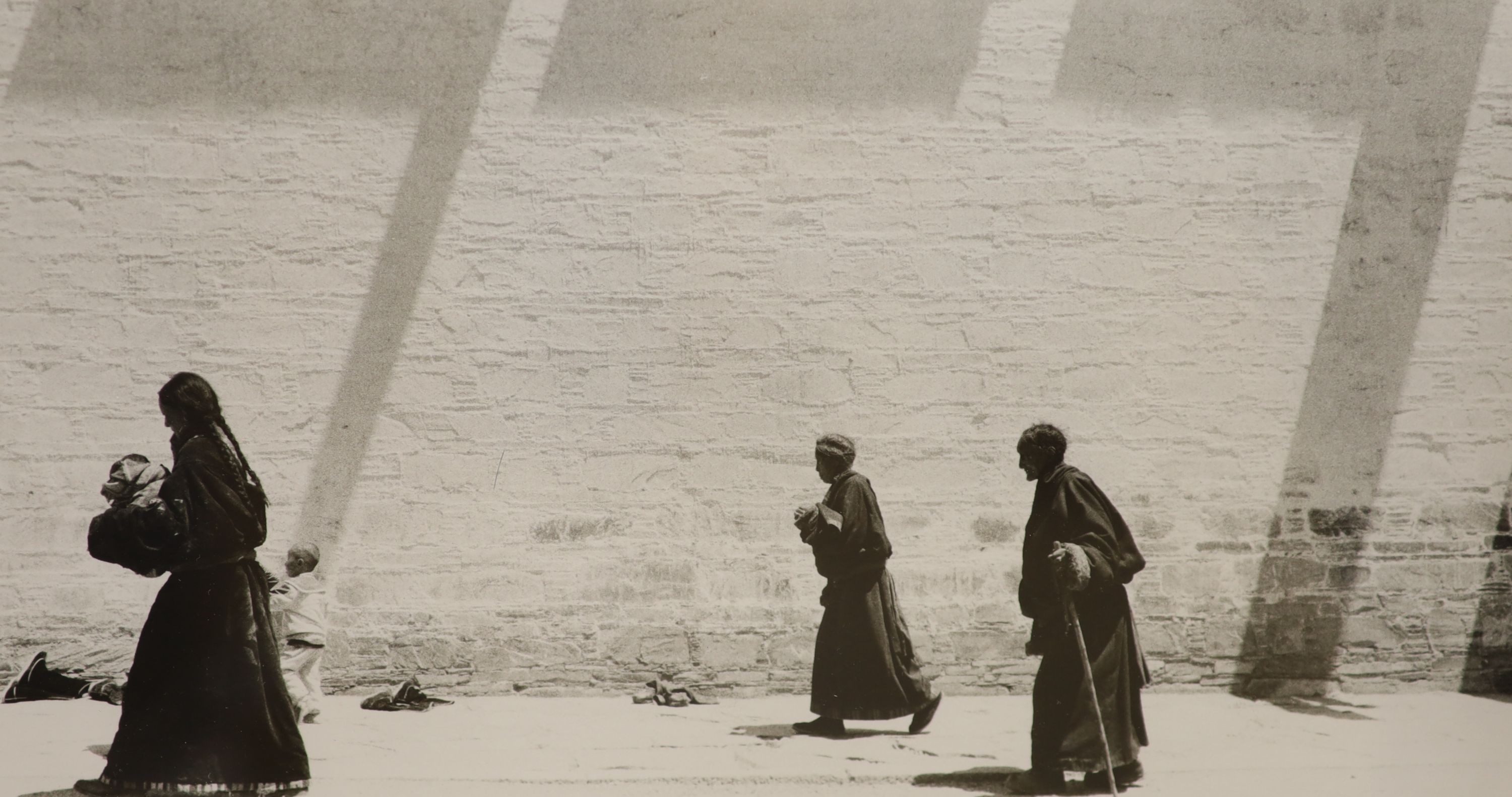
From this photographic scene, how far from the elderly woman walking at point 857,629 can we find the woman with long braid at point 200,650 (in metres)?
2.45

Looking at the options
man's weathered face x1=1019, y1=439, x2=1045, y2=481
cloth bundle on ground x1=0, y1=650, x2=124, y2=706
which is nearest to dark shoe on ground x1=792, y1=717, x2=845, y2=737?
man's weathered face x1=1019, y1=439, x2=1045, y2=481

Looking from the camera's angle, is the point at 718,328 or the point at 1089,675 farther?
the point at 718,328

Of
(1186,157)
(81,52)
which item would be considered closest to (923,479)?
(1186,157)

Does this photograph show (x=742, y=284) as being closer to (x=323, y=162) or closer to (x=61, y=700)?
(x=323, y=162)

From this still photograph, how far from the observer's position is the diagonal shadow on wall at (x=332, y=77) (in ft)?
21.9

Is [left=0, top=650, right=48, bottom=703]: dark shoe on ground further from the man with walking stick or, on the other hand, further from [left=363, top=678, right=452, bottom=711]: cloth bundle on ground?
the man with walking stick

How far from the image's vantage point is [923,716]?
5730 mm

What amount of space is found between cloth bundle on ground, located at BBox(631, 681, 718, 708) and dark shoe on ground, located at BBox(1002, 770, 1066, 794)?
7.56ft

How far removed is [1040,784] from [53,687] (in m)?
5.14

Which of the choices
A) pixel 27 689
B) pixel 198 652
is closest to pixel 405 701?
pixel 27 689

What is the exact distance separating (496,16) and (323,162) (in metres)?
1.30

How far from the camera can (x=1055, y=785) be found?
4.53m

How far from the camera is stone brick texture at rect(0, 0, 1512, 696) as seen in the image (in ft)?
21.7

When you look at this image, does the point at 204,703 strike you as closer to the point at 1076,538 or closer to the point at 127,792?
the point at 127,792
